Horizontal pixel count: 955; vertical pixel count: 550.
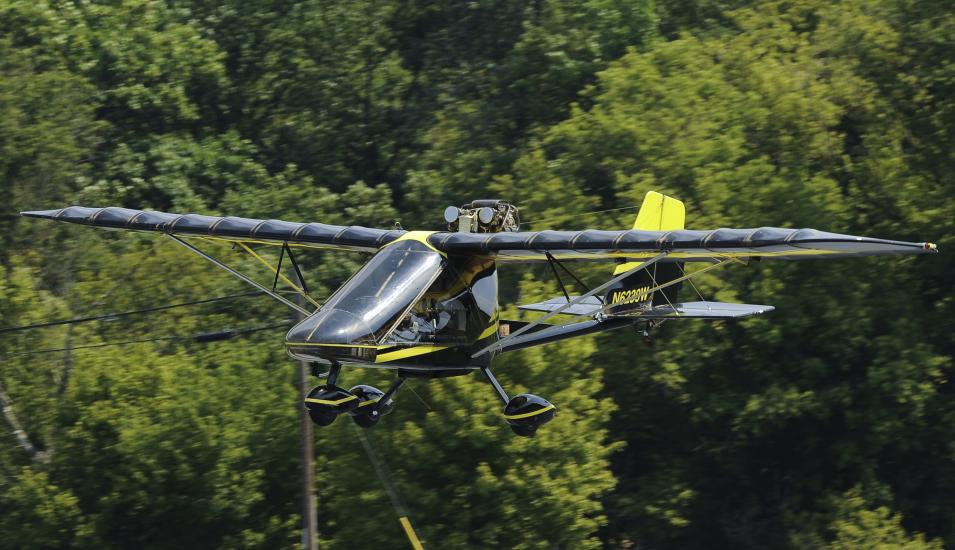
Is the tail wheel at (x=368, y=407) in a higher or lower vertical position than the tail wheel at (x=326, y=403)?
lower

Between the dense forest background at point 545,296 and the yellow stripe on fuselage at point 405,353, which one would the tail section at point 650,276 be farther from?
the dense forest background at point 545,296

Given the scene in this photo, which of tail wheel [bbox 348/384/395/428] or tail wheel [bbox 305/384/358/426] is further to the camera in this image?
tail wheel [bbox 348/384/395/428]

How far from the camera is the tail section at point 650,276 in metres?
28.3

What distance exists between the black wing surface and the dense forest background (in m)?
20.1

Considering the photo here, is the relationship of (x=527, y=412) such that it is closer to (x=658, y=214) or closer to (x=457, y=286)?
(x=457, y=286)

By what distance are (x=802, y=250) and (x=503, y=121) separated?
46388mm

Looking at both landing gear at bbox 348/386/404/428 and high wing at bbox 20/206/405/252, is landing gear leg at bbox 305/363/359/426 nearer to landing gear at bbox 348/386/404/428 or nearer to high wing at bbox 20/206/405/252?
landing gear at bbox 348/386/404/428

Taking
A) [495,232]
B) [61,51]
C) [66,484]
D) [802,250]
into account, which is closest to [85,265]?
[66,484]

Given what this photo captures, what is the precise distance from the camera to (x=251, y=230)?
88.4 ft

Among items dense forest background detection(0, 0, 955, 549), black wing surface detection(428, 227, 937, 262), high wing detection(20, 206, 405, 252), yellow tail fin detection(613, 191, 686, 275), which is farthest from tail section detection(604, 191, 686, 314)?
dense forest background detection(0, 0, 955, 549)

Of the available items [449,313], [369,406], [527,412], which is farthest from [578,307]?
[369,406]

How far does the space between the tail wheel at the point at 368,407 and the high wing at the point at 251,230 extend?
236 cm

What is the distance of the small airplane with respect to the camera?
22234mm

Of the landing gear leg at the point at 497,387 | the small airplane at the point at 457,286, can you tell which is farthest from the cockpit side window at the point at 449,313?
the landing gear leg at the point at 497,387
